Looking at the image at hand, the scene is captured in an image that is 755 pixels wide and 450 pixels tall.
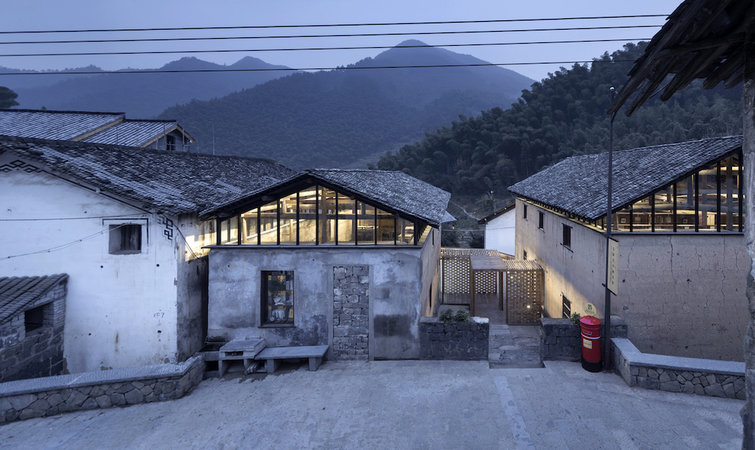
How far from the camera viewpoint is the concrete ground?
7281 mm

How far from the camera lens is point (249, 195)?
11.3 meters

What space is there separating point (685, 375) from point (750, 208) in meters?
5.92

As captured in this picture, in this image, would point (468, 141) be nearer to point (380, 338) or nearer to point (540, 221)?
point (540, 221)

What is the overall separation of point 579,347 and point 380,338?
5.39 m

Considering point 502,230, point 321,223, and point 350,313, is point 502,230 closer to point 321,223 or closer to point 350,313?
point 350,313

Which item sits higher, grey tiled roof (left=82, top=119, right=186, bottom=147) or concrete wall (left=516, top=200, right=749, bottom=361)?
grey tiled roof (left=82, top=119, right=186, bottom=147)

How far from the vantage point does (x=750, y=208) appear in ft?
14.6

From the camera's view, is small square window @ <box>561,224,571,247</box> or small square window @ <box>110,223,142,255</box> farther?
small square window @ <box>561,224,571,247</box>

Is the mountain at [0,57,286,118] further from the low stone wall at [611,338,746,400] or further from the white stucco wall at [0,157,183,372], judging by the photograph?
the low stone wall at [611,338,746,400]

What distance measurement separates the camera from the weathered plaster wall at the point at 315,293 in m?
Result: 11.2

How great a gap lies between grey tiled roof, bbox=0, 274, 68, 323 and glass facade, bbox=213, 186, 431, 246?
470cm

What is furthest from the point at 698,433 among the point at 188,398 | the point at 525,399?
the point at 188,398

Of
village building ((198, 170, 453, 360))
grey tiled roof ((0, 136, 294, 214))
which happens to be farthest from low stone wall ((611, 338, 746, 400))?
grey tiled roof ((0, 136, 294, 214))

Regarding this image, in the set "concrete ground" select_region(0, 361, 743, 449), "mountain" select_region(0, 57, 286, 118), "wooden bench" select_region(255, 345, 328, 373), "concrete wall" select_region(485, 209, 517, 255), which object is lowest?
"concrete ground" select_region(0, 361, 743, 449)
